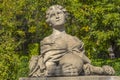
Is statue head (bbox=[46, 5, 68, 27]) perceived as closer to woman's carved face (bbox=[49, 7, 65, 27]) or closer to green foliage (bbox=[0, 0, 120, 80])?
woman's carved face (bbox=[49, 7, 65, 27])

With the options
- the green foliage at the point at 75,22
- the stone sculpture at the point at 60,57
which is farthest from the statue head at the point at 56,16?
the green foliage at the point at 75,22

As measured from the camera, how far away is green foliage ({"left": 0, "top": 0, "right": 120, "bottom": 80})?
27.2 metres

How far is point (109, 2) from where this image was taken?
27.7 m

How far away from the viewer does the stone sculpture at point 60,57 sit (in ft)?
35.8

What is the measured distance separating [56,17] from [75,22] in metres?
17.7

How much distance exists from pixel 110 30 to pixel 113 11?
3.70 feet

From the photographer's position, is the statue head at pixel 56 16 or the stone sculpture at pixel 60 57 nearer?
the stone sculpture at pixel 60 57

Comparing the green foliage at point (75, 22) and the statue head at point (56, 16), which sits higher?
Answer: the statue head at point (56, 16)

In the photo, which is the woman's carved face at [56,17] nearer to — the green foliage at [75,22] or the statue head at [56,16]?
the statue head at [56,16]

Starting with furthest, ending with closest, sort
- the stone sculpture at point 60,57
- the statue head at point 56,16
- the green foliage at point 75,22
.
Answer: the green foliage at point 75,22
the statue head at point 56,16
the stone sculpture at point 60,57

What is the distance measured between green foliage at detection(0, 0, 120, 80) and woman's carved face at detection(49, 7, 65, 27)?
43.1ft

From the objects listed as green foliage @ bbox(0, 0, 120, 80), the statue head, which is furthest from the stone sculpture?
green foliage @ bbox(0, 0, 120, 80)

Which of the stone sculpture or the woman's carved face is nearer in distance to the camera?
the stone sculpture

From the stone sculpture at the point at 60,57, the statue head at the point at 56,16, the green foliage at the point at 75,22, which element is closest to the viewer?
the stone sculpture at the point at 60,57
